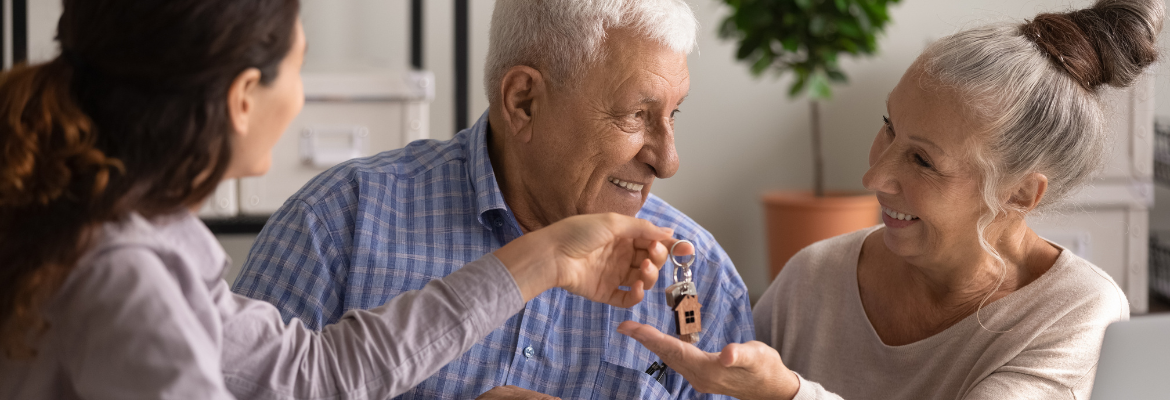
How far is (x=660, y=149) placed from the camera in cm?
144

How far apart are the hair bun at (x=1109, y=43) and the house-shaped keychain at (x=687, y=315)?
0.72 metres

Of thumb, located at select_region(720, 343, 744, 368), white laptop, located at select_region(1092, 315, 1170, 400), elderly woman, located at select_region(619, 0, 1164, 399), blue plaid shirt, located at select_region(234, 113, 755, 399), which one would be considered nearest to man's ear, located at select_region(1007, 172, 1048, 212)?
elderly woman, located at select_region(619, 0, 1164, 399)

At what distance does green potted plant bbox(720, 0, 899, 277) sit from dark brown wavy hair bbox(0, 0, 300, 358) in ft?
8.86

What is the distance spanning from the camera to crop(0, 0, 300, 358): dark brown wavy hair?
74cm

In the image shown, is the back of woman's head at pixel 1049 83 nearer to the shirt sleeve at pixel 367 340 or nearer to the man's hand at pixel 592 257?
the man's hand at pixel 592 257

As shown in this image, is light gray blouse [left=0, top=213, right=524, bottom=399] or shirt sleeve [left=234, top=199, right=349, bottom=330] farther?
shirt sleeve [left=234, top=199, right=349, bottom=330]

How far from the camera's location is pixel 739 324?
1609 millimetres

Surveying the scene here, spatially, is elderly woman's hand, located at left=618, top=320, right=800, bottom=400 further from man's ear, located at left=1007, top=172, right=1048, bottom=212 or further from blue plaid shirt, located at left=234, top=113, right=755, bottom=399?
man's ear, located at left=1007, top=172, right=1048, bottom=212

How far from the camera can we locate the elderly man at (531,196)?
1.35 metres

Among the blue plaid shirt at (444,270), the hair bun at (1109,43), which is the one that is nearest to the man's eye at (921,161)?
the hair bun at (1109,43)

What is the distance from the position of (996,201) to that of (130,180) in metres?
1.26

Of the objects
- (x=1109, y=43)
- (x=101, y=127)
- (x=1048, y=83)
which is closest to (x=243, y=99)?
(x=101, y=127)

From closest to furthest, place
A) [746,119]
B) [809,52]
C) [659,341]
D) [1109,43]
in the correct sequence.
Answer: [659,341] < [1109,43] < [809,52] < [746,119]

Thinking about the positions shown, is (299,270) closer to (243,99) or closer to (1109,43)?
(243,99)
